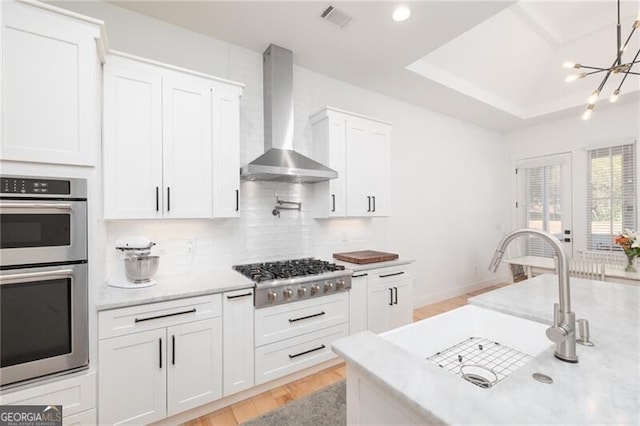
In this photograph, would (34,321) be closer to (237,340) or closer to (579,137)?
(237,340)

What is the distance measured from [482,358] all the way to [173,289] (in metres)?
1.92

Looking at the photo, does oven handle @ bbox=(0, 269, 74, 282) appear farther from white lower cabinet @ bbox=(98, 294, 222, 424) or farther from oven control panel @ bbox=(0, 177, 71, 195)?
oven control panel @ bbox=(0, 177, 71, 195)

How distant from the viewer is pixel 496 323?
4.70ft

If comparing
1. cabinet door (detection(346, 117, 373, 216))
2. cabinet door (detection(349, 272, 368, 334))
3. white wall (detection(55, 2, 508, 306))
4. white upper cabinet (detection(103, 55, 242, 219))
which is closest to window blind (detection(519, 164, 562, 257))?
white wall (detection(55, 2, 508, 306))

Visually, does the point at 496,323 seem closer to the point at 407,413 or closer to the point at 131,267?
the point at 407,413

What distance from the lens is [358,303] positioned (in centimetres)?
280

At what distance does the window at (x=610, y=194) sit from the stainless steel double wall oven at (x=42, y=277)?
650 centimetres

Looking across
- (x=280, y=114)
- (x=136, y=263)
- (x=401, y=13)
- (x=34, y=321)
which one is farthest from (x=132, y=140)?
(x=401, y=13)

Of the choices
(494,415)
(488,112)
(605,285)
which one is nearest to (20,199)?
(494,415)

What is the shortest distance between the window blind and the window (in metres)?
0.42

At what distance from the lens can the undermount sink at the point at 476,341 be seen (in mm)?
1168

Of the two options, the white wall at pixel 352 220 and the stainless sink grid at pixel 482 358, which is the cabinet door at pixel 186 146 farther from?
the stainless sink grid at pixel 482 358

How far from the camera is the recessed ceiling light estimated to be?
233 centimetres

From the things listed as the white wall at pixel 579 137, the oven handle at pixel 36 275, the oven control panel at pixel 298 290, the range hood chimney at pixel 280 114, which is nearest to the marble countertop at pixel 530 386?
the oven control panel at pixel 298 290
